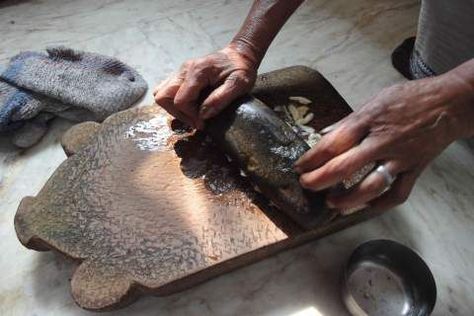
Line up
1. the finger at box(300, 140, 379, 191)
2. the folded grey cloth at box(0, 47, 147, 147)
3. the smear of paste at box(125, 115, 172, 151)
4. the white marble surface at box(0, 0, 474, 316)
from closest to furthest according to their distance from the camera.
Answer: the finger at box(300, 140, 379, 191)
the white marble surface at box(0, 0, 474, 316)
the smear of paste at box(125, 115, 172, 151)
the folded grey cloth at box(0, 47, 147, 147)

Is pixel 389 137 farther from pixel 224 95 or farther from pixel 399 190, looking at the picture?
pixel 224 95

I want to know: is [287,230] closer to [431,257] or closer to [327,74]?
[431,257]

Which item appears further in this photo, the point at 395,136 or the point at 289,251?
the point at 289,251

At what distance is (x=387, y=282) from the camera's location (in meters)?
1.01

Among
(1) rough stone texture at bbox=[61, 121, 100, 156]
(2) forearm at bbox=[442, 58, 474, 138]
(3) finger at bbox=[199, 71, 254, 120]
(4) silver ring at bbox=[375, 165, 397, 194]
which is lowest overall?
(1) rough stone texture at bbox=[61, 121, 100, 156]

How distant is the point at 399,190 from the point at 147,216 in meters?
0.55

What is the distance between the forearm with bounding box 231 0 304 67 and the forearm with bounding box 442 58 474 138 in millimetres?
499

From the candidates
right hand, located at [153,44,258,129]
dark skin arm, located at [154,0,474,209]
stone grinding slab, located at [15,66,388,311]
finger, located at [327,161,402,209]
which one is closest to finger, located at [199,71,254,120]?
right hand, located at [153,44,258,129]

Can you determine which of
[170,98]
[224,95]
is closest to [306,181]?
[224,95]

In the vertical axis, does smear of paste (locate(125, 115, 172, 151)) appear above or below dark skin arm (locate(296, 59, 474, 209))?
below

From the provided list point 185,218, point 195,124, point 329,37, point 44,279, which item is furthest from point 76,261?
point 329,37

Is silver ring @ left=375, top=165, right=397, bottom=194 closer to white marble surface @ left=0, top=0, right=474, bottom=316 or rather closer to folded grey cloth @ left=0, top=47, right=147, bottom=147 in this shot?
white marble surface @ left=0, top=0, right=474, bottom=316

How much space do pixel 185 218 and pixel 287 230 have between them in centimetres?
23

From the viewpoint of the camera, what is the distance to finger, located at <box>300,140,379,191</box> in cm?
87
